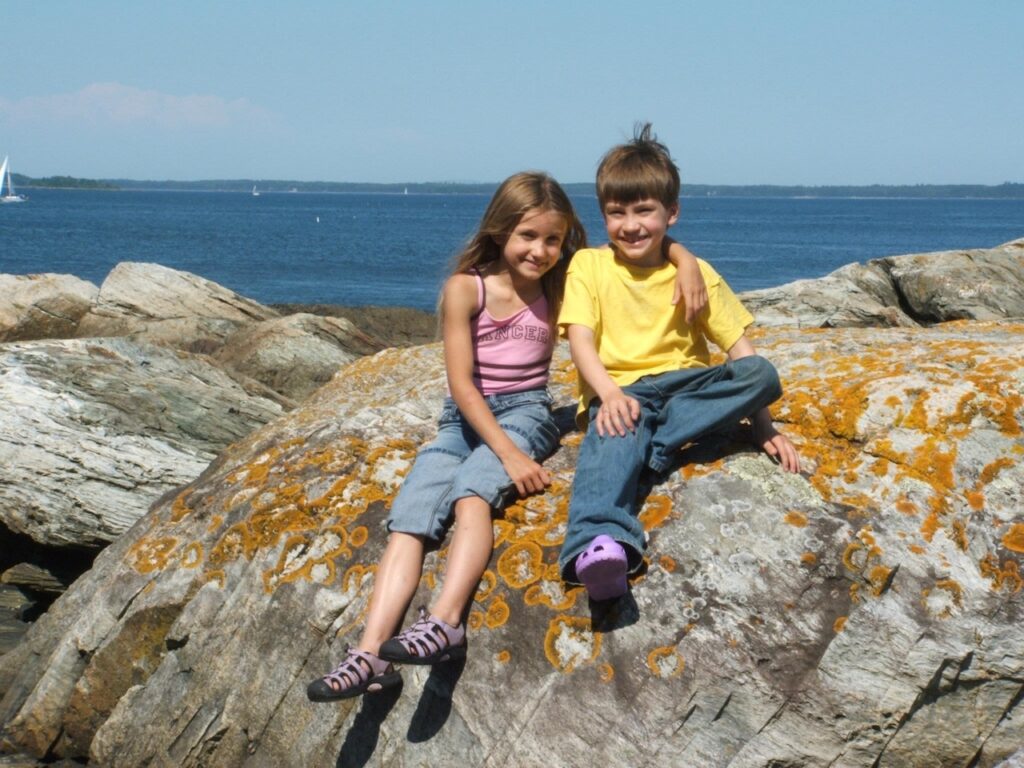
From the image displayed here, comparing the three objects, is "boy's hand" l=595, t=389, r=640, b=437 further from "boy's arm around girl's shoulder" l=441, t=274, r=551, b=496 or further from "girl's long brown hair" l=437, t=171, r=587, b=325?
"girl's long brown hair" l=437, t=171, r=587, b=325

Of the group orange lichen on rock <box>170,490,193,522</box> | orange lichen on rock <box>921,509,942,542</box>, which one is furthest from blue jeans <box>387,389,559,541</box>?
orange lichen on rock <box>921,509,942,542</box>

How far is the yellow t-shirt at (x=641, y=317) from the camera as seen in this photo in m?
5.73

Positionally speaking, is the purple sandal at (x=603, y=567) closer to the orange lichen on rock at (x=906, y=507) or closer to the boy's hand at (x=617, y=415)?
the boy's hand at (x=617, y=415)

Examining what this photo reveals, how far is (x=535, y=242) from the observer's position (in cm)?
593

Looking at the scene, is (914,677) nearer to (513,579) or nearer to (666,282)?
(513,579)

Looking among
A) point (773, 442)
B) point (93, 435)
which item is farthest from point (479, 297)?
point (93, 435)

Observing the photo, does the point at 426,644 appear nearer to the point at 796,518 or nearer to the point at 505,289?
the point at 796,518

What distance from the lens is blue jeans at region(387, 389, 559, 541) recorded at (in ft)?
17.7

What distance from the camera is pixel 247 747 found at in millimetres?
5383

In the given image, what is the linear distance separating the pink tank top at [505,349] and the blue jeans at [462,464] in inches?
2.5

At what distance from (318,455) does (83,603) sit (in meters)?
1.51

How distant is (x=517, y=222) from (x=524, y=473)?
1.29 meters

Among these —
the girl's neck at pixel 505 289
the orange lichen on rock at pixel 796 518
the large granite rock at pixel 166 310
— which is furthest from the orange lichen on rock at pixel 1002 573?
A: the large granite rock at pixel 166 310

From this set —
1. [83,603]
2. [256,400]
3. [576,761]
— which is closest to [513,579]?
[576,761]
